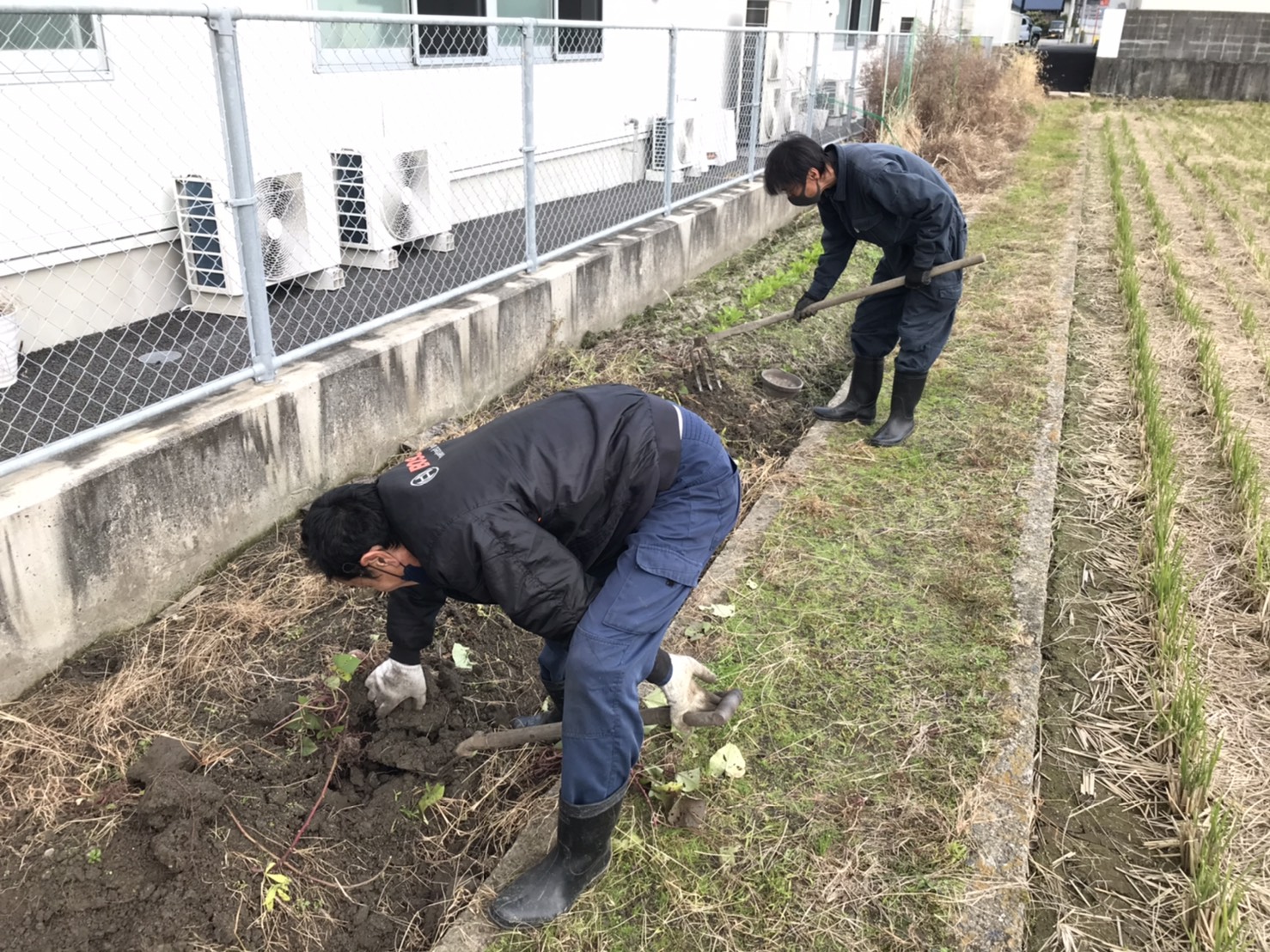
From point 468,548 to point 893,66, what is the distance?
1397 cm

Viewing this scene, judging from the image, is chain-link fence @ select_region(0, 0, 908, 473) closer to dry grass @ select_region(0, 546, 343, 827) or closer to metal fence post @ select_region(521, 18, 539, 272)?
metal fence post @ select_region(521, 18, 539, 272)

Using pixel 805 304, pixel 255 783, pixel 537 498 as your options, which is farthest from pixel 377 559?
pixel 805 304

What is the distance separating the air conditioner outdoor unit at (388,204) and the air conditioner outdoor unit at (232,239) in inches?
11.4

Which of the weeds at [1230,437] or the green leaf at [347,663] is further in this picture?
the weeds at [1230,437]

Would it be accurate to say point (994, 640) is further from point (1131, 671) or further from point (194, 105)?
point (194, 105)

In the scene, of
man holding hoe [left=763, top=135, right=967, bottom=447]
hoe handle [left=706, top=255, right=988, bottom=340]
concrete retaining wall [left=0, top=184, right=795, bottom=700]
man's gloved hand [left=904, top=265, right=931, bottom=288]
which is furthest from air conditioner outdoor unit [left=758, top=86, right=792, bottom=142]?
man's gloved hand [left=904, top=265, right=931, bottom=288]

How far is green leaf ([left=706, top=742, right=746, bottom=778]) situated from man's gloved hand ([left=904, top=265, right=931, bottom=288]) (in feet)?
8.96

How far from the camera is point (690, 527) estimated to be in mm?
2322

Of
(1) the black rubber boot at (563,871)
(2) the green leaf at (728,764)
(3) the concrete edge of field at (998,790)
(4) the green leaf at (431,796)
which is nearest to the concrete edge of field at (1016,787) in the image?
(3) the concrete edge of field at (998,790)

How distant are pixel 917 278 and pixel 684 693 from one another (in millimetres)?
2668

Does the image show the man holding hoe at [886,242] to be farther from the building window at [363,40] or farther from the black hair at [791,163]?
the building window at [363,40]

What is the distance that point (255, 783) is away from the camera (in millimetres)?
2586

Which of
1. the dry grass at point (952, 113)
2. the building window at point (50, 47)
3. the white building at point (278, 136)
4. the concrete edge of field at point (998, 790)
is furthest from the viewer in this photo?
the dry grass at point (952, 113)

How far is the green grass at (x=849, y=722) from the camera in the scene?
2.25m
